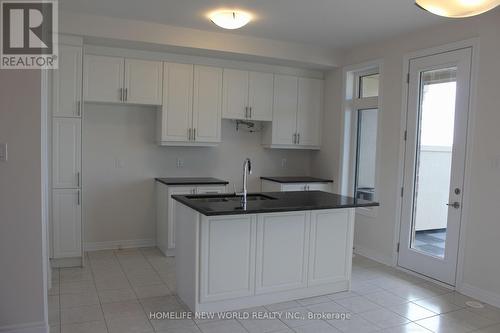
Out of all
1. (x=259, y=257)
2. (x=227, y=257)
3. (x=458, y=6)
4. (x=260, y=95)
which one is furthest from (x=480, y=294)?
(x=260, y=95)

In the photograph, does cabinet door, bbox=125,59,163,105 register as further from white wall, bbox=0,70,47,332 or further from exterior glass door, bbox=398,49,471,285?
exterior glass door, bbox=398,49,471,285

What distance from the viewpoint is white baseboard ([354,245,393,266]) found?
15.8ft

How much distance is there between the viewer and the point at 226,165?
18.8ft

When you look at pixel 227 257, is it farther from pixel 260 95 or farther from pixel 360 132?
pixel 360 132

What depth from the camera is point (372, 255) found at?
505 cm

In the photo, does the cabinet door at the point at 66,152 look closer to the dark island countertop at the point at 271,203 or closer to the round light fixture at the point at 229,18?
the dark island countertop at the point at 271,203

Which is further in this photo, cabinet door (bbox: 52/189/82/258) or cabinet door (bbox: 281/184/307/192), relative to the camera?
cabinet door (bbox: 281/184/307/192)

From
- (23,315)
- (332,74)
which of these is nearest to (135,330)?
(23,315)

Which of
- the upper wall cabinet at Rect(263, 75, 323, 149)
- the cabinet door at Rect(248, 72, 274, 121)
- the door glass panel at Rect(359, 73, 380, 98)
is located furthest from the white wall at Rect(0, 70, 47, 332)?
the door glass panel at Rect(359, 73, 380, 98)

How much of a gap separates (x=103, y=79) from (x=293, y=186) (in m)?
2.77

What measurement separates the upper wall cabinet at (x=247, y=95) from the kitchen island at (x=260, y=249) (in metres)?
1.85

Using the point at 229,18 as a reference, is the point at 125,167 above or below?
below

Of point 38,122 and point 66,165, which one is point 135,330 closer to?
point 38,122

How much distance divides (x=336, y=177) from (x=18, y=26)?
4197 millimetres
